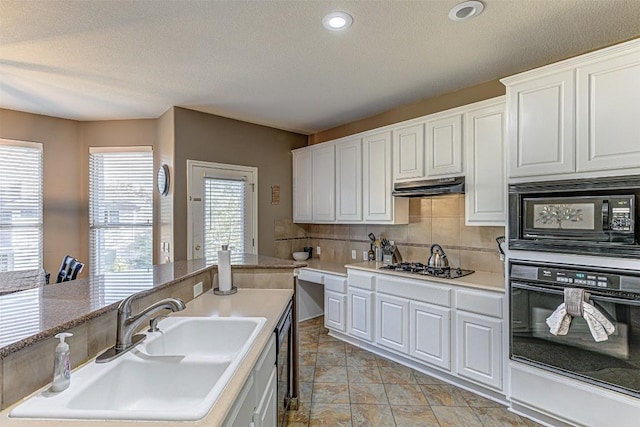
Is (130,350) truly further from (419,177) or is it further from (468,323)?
(419,177)

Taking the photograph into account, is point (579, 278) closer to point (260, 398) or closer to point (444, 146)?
point (444, 146)

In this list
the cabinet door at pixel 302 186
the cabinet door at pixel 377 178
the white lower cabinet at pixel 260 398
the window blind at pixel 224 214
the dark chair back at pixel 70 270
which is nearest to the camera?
the white lower cabinet at pixel 260 398

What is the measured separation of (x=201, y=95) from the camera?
134 inches

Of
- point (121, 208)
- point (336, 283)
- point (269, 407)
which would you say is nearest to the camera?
point (269, 407)

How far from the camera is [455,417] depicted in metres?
2.39

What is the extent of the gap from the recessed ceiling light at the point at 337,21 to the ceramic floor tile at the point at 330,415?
268cm

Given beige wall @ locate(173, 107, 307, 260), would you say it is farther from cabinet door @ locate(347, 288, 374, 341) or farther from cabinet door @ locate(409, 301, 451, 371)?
cabinet door @ locate(409, 301, 451, 371)

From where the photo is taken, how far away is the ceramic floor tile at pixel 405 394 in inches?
102

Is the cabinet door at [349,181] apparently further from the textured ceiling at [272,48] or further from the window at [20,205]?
the window at [20,205]

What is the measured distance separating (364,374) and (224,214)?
2.45m

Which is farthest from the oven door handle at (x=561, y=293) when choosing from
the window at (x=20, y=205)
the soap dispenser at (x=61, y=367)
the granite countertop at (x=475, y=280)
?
the window at (x=20, y=205)

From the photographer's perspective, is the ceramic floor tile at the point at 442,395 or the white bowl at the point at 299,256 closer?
the ceramic floor tile at the point at 442,395

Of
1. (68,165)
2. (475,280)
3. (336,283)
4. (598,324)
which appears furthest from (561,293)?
(68,165)

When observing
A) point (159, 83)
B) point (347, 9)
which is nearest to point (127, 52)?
point (159, 83)
